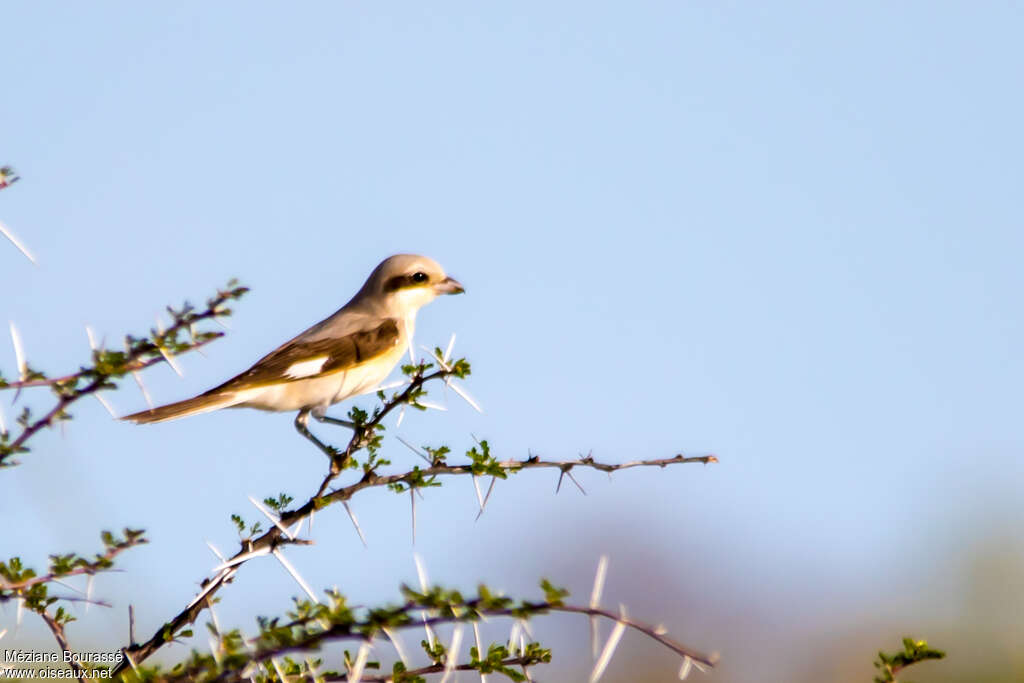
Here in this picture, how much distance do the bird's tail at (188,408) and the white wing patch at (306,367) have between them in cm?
39

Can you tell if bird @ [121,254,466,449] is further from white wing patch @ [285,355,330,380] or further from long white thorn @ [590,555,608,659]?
long white thorn @ [590,555,608,659]

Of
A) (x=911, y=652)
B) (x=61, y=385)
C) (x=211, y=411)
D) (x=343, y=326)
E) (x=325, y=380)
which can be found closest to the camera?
(x=911, y=652)

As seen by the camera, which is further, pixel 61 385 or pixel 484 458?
pixel 484 458

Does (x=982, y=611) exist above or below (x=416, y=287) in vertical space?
above

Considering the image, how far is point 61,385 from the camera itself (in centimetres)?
375

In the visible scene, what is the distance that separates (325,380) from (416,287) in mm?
1223

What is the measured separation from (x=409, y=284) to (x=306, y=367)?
50.0 inches

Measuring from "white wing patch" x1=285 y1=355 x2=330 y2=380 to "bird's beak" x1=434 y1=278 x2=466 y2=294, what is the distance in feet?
4.05

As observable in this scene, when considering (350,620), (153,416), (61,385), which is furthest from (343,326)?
(350,620)

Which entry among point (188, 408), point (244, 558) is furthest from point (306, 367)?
point (244, 558)

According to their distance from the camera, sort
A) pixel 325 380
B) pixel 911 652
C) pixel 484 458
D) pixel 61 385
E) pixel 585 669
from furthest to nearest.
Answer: pixel 585 669 → pixel 325 380 → pixel 484 458 → pixel 61 385 → pixel 911 652

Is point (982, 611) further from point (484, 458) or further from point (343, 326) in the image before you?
point (484, 458)

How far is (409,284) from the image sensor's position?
808cm

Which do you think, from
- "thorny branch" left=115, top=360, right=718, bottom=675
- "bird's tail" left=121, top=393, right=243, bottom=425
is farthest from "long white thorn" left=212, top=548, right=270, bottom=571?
"bird's tail" left=121, top=393, right=243, bottom=425
